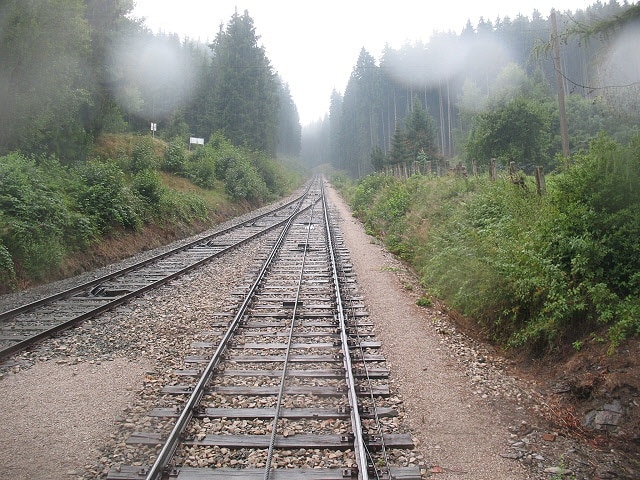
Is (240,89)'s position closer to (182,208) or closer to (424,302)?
(182,208)

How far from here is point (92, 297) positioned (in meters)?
9.68

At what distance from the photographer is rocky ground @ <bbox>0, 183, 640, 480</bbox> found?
4.28 metres

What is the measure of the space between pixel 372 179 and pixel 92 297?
26.0 m

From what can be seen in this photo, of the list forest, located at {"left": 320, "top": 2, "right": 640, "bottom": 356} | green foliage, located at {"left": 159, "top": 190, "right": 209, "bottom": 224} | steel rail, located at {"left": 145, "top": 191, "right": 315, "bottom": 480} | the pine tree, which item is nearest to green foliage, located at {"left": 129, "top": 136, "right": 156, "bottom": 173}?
green foliage, located at {"left": 159, "top": 190, "right": 209, "bottom": 224}

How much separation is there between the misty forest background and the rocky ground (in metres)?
0.71

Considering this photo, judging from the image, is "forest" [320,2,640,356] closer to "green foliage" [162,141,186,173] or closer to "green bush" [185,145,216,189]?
"green bush" [185,145,216,189]

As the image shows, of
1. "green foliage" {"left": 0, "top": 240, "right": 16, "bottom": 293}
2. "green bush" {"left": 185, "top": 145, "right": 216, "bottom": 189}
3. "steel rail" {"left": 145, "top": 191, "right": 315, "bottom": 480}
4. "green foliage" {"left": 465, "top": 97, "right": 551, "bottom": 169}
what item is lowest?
"steel rail" {"left": 145, "top": 191, "right": 315, "bottom": 480}

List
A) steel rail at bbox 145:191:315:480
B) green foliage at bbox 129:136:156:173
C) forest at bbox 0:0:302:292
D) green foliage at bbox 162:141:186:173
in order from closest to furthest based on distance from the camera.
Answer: steel rail at bbox 145:191:315:480, forest at bbox 0:0:302:292, green foliage at bbox 129:136:156:173, green foliage at bbox 162:141:186:173

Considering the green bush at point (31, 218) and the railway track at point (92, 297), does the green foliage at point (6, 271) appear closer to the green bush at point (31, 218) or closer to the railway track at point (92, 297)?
the green bush at point (31, 218)

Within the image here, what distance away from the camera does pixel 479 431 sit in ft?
15.8

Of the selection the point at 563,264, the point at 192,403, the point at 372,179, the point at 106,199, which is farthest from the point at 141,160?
the point at 563,264

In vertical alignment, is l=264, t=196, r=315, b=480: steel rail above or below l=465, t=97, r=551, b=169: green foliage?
below

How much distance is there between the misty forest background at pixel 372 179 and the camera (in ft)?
21.2

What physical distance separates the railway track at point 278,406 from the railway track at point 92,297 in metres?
2.41
